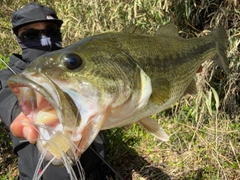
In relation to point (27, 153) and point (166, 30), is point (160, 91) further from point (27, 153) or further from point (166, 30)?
point (27, 153)

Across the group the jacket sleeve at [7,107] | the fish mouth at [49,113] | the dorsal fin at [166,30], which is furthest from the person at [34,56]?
the fish mouth at [49,113]

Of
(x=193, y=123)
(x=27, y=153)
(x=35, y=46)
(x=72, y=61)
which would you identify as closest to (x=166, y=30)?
(x=72, y=61)

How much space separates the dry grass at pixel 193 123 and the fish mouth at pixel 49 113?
2515 mm

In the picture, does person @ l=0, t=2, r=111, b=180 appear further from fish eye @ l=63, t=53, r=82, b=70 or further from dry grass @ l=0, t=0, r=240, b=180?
fish eye @ l=63, t=53, r=82, b=70

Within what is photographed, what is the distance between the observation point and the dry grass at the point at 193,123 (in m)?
3.53

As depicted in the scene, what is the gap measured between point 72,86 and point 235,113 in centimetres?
301

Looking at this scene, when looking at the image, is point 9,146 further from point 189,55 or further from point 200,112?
point 189,55

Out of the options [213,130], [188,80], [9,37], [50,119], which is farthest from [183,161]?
[9,37]

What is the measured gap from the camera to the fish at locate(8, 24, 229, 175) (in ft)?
3.77

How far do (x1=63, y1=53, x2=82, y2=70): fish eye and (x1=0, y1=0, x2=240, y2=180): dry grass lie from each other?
250 centimetres

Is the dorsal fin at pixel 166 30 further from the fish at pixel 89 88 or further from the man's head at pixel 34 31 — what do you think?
the man's head at pixel 34 31

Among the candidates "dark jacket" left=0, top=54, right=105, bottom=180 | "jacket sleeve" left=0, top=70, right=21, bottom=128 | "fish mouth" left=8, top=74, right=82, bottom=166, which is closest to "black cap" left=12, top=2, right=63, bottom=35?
"dark jacket" left=0, top=54, right=105, bottom=180

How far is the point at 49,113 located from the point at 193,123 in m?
2.93

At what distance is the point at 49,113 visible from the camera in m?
1.15
